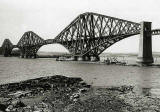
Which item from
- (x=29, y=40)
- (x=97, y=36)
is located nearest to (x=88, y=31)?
(x=97, y=36)

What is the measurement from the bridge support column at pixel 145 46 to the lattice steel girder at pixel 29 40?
83.2 m

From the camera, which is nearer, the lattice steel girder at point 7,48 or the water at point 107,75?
the water at point 107,75

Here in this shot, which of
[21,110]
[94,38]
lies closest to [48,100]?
[21,110]

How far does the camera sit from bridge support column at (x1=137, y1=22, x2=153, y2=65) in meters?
72.2

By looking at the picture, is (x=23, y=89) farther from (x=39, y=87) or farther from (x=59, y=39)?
(x=59, y=39)

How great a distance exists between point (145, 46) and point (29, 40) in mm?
106933

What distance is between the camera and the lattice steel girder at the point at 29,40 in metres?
155

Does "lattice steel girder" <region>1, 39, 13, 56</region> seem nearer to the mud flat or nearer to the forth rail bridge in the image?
the forth rail bridge

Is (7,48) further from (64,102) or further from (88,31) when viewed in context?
(64,102)

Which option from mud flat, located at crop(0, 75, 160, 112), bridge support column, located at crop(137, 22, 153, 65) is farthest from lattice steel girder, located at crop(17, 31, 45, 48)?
mud flat, located at crop(0, 75, 160, 112)

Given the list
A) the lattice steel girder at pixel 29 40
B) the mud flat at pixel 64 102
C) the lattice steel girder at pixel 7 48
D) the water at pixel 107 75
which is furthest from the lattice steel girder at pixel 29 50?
the mud flat at pixel 64 102

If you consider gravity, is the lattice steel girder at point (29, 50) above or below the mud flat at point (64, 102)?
above

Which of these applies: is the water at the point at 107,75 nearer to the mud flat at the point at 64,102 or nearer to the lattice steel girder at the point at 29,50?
the mud flat at the point at 64,102

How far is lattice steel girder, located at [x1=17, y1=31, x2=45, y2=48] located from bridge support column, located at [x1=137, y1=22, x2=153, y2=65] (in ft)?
273
